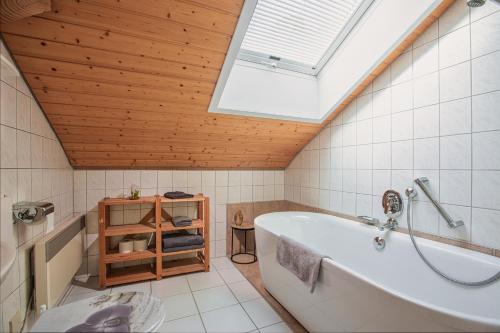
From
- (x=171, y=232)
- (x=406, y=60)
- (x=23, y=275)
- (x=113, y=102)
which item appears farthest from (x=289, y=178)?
(x=23, y=275)

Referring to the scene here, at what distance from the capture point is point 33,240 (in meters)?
1.61

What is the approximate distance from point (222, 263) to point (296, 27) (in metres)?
2.64

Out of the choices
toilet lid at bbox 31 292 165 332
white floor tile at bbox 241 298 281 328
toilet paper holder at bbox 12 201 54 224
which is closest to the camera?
toilet lid at bbox 31 292 165 332

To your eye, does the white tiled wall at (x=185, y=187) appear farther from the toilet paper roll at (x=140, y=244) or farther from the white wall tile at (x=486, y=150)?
the white wall tile at (x=486, y=150)

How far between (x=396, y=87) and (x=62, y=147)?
2.98 m

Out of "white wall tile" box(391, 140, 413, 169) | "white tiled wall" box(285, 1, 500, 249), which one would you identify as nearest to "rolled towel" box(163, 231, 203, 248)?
"white tiled wall" box(285, 1, 500, 249)

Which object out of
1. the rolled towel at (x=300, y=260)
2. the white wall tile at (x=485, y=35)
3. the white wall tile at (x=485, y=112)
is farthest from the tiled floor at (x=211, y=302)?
the white wall tile at (x=485, y=35)

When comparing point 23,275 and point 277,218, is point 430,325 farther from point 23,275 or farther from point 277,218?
point 23,275

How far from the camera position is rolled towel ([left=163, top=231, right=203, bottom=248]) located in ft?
8.36

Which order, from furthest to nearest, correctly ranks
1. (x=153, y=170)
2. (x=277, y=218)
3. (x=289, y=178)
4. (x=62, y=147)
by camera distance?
(x=289, y=178)
(x=153, y=170)
(x=277, y=218)
(x=62, y=147)

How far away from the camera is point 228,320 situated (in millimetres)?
1844

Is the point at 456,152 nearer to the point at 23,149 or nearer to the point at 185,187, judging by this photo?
the point at 185,187

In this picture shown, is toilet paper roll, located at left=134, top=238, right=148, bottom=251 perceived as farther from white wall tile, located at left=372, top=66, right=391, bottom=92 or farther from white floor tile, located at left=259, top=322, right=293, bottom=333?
white wall tile, located at left=372, top=66, right=391, bottom=92

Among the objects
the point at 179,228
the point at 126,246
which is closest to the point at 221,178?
the point at 179,228
